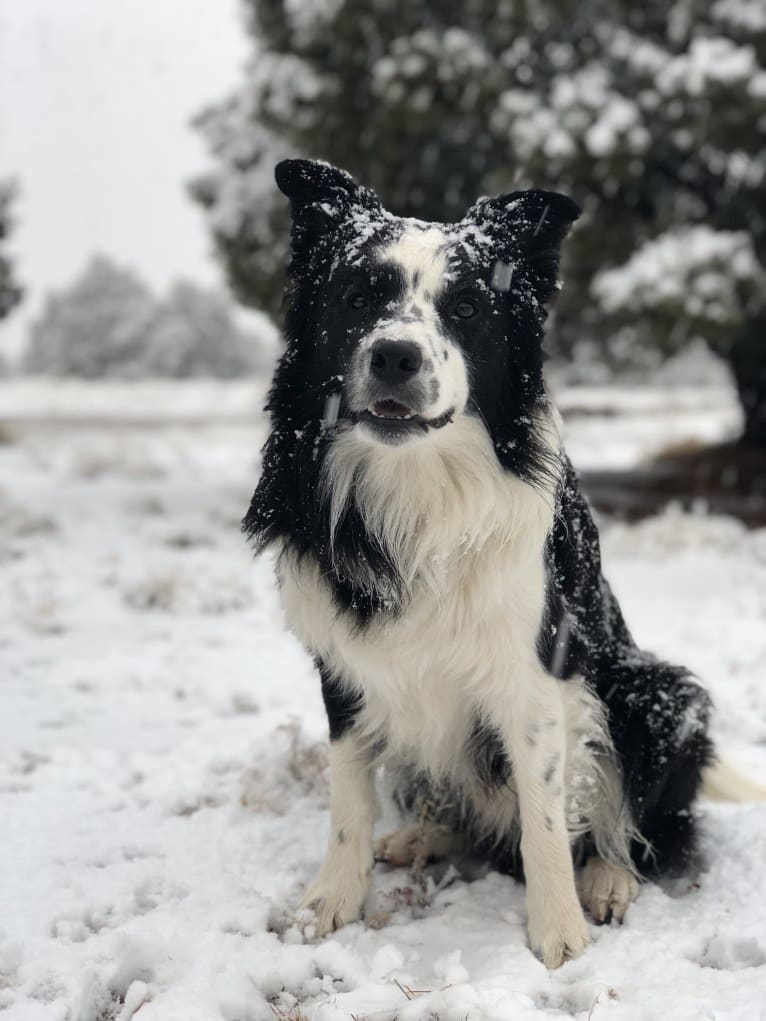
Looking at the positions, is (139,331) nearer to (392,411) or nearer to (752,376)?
(752,376)

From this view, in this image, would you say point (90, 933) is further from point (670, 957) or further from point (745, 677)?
point (745, 677)

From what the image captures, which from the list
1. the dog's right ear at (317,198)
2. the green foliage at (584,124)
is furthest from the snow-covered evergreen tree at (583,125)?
the dog's right ear at (317,198)

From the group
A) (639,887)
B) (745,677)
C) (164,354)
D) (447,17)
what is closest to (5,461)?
(447,17)

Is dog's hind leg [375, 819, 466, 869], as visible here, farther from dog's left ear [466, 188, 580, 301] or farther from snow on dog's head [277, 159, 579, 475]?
dog's left ear [466, 188, 580, 301]

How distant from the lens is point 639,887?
9.02 ft

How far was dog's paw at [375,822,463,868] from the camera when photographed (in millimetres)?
2920

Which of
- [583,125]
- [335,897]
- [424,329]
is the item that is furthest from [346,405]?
[583,125]

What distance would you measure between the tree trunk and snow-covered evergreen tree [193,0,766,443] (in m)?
0.16

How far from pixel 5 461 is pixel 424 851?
1144 centimetres

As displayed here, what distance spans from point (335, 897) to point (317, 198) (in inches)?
80.8

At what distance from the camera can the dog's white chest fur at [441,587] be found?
7.77 ft

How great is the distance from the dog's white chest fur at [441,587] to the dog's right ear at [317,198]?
24.8 inches

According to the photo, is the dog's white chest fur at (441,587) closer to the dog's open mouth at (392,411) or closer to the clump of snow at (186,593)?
the dog's open mouth at (392,411)

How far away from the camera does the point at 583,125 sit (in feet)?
27.5
